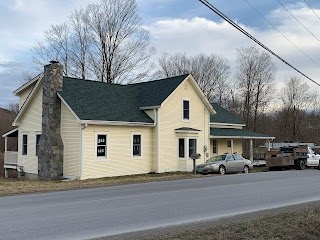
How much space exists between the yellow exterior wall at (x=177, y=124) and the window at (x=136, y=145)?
1.66 m

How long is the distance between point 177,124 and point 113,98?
5315mm

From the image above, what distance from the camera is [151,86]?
3341 cm

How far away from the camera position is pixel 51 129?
26859mm

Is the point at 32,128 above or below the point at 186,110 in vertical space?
below

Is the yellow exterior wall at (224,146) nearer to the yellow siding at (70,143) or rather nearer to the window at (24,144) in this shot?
the yellow siding at (70,143)

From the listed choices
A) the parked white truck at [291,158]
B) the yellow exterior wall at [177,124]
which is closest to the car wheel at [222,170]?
the yellow exterior wall at [177,124]

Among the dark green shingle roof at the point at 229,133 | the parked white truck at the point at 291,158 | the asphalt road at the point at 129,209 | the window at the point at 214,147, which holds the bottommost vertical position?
the asphalt road at the point at 129,209

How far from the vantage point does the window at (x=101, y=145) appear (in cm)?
2641

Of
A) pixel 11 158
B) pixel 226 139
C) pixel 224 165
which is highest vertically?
pixel 226 139

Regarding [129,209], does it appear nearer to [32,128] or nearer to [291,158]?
[32,128]

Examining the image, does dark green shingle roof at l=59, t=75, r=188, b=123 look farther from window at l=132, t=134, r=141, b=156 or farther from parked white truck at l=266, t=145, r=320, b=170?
parked white truck at l=266, t=145, r=320, b=170

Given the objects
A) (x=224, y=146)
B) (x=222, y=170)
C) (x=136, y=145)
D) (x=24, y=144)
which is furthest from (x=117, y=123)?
(x=224, y=146)

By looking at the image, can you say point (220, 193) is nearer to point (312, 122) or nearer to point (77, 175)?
point (77, 175)

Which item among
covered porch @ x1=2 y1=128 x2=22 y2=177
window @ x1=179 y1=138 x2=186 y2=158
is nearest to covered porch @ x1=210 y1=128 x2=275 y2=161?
window @ x1=179 y1=138 x2=186 y2=158
